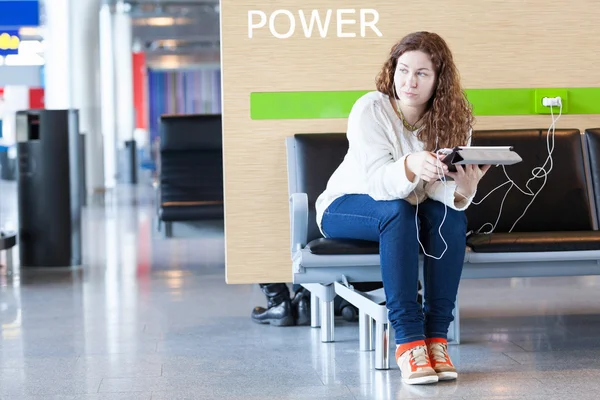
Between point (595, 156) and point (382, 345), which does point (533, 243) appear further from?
point (595, 156)

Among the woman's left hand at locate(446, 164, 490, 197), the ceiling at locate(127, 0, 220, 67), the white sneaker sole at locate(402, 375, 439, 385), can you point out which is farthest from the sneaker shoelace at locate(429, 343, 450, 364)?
the ceiling at locate(127, 0, 220, 67)

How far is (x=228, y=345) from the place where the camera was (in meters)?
3.41

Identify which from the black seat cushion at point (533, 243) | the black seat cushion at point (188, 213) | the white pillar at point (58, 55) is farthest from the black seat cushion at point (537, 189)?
the white pillar at point (58, 55)

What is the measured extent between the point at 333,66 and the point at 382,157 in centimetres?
95

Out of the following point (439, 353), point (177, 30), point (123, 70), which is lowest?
point (439, 353)

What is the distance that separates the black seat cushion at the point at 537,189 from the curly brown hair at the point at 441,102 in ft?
2.16

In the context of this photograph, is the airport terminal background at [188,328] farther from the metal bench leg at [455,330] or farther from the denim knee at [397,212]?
the denim knee at [397,212]

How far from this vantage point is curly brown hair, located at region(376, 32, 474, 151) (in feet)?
9.71

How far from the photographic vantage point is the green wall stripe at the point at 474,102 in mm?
3746

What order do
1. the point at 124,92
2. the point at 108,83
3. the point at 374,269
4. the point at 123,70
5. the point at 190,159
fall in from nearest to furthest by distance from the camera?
1. the point at 374,269
2. the point at 190,159
3. the point at 108,83
4. the point at 123,70
5. the point at 124,92

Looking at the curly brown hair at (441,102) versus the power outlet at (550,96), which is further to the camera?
the power outlet at (550,96)

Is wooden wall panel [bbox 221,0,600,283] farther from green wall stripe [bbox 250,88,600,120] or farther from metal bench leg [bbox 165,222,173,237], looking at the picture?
metal bench leg [bbox 165,222,173,237]

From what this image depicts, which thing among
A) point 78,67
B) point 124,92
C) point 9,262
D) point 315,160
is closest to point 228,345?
point 315,160

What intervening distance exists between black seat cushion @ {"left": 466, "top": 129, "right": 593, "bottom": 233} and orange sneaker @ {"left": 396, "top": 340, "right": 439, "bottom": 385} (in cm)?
94
